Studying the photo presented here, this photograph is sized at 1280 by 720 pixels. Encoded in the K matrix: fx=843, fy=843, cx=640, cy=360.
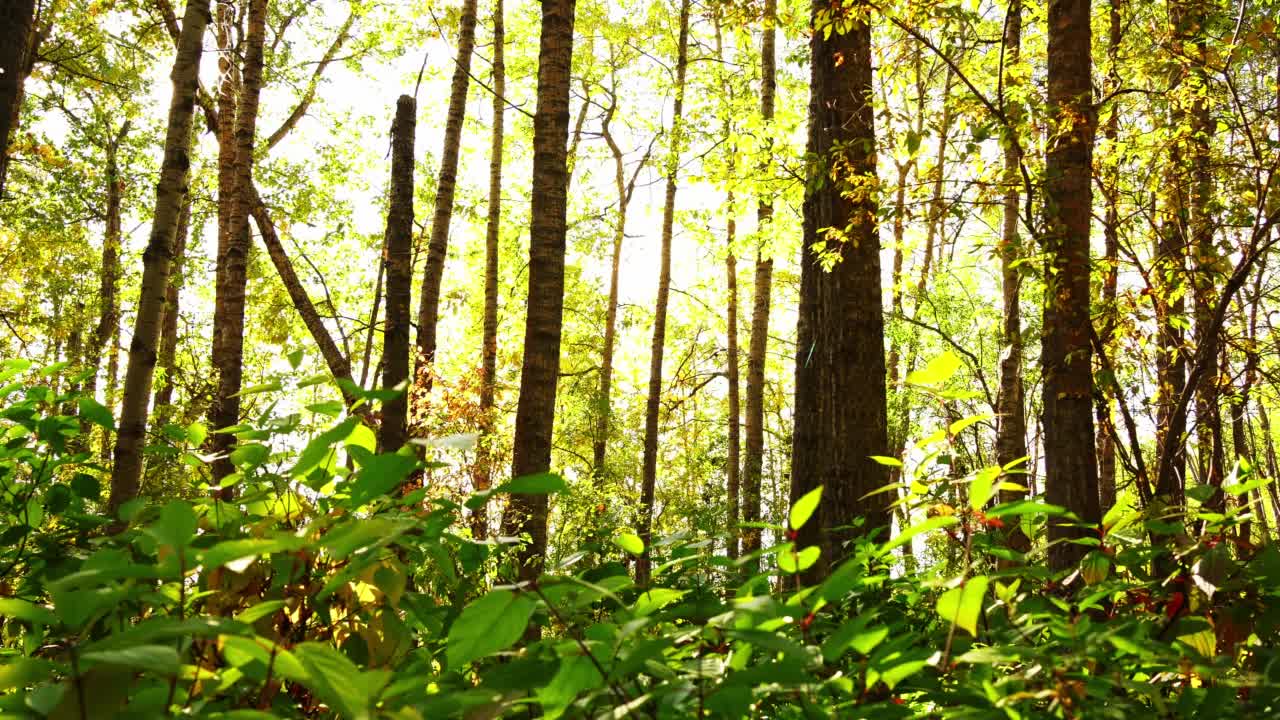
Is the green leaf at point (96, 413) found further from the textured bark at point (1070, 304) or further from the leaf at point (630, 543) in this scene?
the textured bark at point (1070, 304)

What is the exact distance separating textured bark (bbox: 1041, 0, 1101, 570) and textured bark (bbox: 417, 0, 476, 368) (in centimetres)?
665

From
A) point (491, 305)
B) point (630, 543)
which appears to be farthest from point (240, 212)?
point (630, 543)

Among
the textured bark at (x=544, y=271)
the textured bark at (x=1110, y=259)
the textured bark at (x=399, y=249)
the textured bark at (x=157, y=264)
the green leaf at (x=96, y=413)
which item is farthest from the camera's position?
the textured bark at (x=399, y=249)

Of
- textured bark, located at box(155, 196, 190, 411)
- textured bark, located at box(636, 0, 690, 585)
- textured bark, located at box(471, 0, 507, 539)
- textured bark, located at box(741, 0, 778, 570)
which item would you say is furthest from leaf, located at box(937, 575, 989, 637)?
textured bark, located at box(155, 196, 190, 411)

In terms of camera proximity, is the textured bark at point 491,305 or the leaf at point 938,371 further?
the textured bark at point 491,305

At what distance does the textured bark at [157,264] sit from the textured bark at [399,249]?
1619 mm

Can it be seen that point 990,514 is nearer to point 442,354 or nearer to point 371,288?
point 371,288

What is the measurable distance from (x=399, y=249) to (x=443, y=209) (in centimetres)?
366

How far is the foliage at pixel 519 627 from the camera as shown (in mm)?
708

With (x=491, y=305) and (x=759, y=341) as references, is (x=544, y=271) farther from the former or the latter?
(x=759, y=341)

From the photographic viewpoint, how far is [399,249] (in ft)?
20.1

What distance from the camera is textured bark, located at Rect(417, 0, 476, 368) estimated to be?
938 cm

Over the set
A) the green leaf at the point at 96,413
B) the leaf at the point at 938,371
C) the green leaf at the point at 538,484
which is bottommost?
the green leaf at the point at 538,484

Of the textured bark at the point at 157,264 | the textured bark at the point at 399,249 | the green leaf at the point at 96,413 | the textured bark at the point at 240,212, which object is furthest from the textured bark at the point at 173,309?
the green leaf at the point at 96,413
